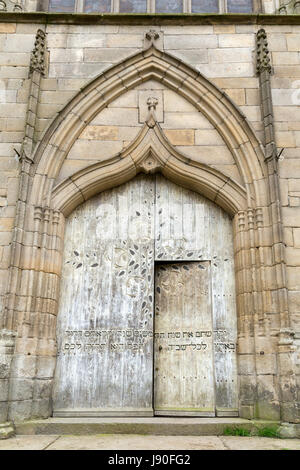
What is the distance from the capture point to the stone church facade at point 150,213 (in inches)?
196

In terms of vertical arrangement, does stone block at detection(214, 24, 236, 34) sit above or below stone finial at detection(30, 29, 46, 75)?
above

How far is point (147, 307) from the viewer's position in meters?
5.45

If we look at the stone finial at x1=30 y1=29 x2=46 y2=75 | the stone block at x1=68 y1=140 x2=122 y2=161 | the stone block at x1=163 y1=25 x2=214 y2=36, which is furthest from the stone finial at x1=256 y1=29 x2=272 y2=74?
the stone finial at x1=30 y1=29 x2=46 y2=75

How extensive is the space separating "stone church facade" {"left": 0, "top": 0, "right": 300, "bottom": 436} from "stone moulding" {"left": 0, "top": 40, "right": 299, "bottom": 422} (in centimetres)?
2

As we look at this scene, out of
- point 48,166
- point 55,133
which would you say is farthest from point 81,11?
point 48,166

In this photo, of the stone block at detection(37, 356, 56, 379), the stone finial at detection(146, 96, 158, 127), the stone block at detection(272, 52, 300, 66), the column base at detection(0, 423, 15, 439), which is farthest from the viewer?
the stone block at detection(272, 52, 300, 66)

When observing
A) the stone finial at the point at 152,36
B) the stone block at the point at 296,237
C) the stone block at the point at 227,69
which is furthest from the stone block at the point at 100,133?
the stone block at the point at 296,237

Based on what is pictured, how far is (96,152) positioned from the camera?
5758 millimetres

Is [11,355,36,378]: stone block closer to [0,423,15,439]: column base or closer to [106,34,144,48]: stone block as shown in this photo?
[0,423,15,439]: column base

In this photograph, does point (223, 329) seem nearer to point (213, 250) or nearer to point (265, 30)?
point (213, 250)

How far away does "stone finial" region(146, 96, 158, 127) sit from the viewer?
230 inches

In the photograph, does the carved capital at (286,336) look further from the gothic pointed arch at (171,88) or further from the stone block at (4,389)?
the stone block at (4,389)

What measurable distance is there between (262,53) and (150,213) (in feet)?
8.95

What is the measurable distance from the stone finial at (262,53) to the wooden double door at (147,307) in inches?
78.2
